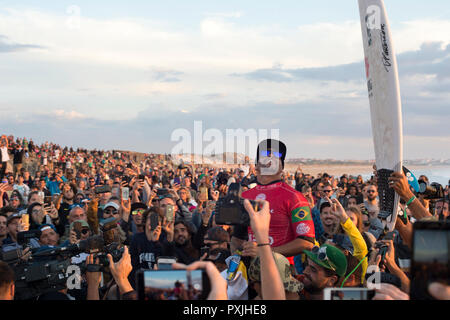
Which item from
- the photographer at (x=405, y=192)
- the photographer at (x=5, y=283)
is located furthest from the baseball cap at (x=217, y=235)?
the photographer at (x=5, y=283)

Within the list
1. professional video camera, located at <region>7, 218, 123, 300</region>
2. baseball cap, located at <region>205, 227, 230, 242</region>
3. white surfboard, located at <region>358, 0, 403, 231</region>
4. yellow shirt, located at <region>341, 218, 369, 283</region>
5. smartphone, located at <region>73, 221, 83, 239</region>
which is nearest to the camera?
professional video camera, located at <region>7, 218, 123, 300</region>

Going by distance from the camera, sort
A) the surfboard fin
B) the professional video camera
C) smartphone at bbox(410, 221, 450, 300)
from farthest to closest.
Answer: the surfboard fin < the professional video camera < smartphone at bbox(410, 221, 450, 300)

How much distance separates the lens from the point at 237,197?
118 inches

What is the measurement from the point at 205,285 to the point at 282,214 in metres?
2.15

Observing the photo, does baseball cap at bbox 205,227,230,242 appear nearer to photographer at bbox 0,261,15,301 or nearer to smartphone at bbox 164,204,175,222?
smartphone at bbox 164,204,175,222

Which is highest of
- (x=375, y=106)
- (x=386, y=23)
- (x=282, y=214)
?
(x=386, y=23)

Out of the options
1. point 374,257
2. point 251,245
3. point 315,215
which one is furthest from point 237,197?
point 315,215

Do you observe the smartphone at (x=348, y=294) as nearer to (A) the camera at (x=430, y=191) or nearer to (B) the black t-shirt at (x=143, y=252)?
(B) the black t-shirt at (x=143, y=252)

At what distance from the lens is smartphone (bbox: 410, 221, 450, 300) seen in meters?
1.61

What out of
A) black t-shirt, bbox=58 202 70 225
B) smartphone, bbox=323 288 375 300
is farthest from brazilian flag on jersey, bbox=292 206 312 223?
black t-shirt, bbox=58 202 70 225

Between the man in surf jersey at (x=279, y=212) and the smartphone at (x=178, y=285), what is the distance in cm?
195

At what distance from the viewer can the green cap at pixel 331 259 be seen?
12.0 ft

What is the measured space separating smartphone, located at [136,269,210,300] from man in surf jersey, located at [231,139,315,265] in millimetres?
1955
